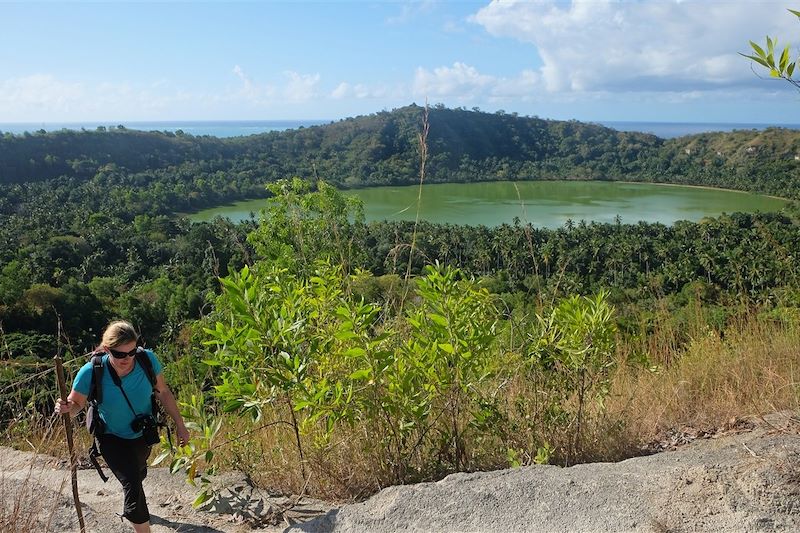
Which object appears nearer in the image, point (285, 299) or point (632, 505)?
point (632, 505)

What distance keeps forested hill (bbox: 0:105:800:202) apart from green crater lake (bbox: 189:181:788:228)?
11.0 ft

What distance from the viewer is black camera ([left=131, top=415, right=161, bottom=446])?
2504 millimetres

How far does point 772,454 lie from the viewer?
84.8 inches

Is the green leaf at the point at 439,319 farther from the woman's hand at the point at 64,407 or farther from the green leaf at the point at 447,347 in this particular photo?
the woman's hand at the point at 64,407

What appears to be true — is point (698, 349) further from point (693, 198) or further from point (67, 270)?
point (693, 198)

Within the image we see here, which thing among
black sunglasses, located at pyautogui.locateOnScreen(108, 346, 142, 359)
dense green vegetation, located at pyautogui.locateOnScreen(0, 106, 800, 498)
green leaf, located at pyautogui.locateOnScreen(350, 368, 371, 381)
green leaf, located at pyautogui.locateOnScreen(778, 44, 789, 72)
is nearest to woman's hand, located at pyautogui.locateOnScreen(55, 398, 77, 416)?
black sunglasses, located at pyautogui.locateOnScreen(108, 346, 142, 359)

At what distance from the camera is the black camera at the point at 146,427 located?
8.21 feet

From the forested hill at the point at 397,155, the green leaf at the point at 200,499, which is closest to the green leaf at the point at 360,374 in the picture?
the green leaf at the point at 200,499

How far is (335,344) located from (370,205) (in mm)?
67587

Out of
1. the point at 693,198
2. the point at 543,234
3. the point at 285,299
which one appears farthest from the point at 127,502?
the point at 693,198

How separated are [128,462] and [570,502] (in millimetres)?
1720

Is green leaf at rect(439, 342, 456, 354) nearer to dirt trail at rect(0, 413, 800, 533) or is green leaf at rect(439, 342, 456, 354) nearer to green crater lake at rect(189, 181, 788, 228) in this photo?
dirt trail at rect(0, 413, 800, 533)

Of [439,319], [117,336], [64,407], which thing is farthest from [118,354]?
[439,319]

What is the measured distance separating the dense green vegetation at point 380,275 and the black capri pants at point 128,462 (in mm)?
333
